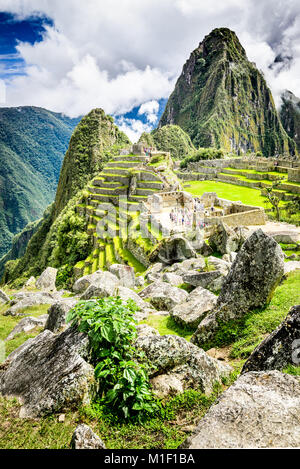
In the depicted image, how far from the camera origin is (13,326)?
35.9ft

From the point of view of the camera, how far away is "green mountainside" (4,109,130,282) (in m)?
42.3

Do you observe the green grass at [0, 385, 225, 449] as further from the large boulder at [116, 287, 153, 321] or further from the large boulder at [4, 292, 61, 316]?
the large boulder at [4, 292, 61, 316]

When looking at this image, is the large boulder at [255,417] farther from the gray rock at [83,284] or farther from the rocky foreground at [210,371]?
the gray rock at [83,284]

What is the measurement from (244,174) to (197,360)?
72983mm

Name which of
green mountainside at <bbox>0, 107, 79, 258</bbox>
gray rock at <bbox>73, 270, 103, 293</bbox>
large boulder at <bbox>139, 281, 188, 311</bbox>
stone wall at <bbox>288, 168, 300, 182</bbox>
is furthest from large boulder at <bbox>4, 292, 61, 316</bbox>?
green mountainside at <bbox>0, 107, 79, 258</bbox>

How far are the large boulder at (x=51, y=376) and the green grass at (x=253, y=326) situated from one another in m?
2.88

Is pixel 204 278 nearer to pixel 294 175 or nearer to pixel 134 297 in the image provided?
pixel 134 297

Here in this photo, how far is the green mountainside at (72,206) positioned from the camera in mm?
42312

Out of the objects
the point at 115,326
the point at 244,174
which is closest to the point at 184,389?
the point at 115,326

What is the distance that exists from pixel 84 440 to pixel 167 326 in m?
4.69

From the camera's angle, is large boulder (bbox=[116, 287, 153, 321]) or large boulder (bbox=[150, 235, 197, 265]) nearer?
large boulder (bbox=[116, 287, 153, 321])

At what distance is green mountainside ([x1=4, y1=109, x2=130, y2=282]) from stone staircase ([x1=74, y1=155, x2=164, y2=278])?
279 centimetres

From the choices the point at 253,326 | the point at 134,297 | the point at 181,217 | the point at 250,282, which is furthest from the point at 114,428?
the point at 181,217

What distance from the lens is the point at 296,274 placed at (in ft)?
28.8
